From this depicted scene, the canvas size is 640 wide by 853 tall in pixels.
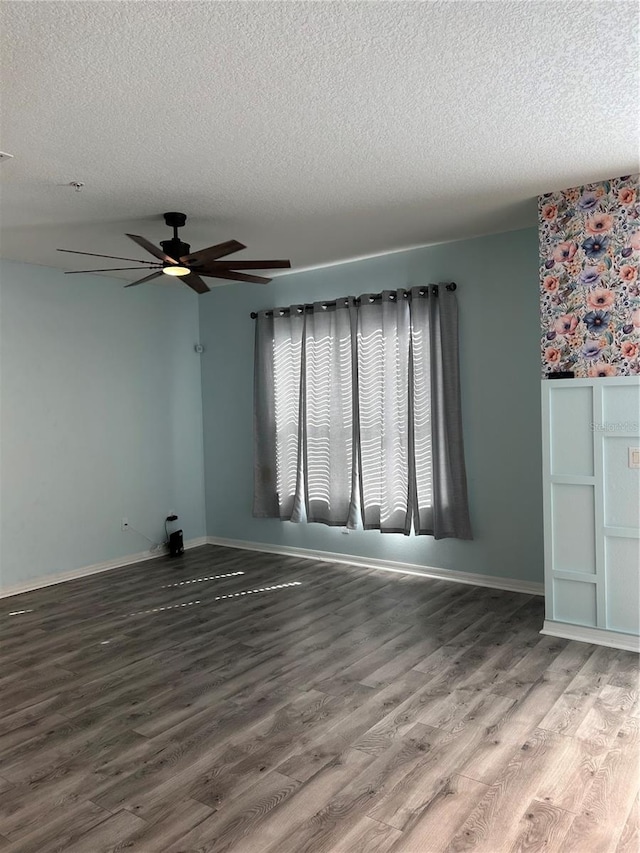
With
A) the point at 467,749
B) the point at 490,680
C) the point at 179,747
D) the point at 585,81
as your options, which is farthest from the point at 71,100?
the point at 490,680

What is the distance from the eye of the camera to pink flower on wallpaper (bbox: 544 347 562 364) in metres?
3.88

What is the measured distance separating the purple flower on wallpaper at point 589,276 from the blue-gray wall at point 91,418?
401 cm

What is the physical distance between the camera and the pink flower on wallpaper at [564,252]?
3824mm

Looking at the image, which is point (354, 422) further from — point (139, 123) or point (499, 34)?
point (499, 34)

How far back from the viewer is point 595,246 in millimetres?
3750

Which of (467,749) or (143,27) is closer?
(143,27)

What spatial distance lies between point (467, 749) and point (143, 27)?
2939 millimetres

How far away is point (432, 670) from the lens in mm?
3428

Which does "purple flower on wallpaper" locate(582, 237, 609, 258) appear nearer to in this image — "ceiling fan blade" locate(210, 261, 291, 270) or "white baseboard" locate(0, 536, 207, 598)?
"ceiling fan blade" locate(210, 261, 291, 270)

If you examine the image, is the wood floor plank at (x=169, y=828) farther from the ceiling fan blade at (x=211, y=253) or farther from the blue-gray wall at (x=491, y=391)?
the blue-gray wall at (x=491, y=391)

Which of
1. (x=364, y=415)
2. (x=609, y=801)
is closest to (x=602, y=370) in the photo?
(x=364, y=415)

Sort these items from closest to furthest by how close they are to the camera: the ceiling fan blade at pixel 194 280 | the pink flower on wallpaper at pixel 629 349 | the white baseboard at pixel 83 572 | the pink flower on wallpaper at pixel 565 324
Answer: the pink flower on wallpaper at pixel 629 349 < the pink flower on wallpaper at pixel 565 324 < the ceiling fan blade at pixel 194 280 < the white baseboard at pixel 83 572

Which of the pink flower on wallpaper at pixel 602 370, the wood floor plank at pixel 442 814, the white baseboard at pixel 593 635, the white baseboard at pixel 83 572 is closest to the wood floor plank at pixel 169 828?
the wood floor plank at pixel 442 814

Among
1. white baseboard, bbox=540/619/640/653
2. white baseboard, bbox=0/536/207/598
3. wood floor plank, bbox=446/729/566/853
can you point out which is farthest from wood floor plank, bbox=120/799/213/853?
white baseboard, bbox=0/536/207/598
